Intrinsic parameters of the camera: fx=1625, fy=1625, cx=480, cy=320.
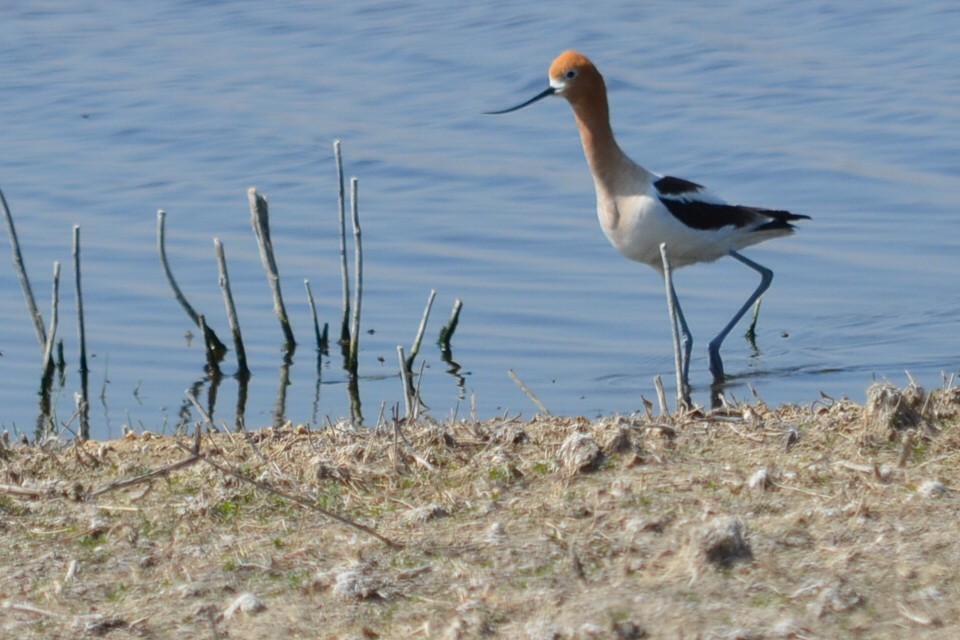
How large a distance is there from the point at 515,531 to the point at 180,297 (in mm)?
5246

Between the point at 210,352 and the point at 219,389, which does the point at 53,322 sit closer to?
the point at 219,389

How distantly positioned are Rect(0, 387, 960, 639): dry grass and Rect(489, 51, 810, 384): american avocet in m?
3.40

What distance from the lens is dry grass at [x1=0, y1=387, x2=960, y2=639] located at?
363 centimetres

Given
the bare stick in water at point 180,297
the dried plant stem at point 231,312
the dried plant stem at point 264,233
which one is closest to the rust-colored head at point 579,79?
the dried plant stem at point 264,233

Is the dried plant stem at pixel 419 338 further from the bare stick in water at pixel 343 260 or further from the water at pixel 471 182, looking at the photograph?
the bare stick in water at pixel 343 260

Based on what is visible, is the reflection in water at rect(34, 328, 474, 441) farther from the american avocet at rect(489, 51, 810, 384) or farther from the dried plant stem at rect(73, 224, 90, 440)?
the american avocet at rect(489, 51, 810, 384)

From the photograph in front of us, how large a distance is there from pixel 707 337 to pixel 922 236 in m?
2.54

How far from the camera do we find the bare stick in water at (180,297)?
8664mm

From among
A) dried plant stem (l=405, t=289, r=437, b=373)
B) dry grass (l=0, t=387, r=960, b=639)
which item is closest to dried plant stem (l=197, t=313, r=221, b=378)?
dried plant stem (l=405, t=289, r=437, b=373)

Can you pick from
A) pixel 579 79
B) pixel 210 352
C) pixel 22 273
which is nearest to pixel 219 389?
pixel 210 352

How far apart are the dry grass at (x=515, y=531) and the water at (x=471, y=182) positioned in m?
2.78

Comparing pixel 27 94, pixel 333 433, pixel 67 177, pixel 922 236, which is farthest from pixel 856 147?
pixel 333 433

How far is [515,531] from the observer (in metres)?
4.10

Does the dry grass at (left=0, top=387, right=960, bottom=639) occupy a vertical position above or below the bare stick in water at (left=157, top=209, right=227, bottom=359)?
above
